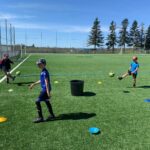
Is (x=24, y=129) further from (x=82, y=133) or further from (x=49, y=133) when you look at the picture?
(x=82, y=133)

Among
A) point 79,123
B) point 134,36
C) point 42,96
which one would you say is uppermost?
point 134,36

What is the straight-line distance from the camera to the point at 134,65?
12555mm

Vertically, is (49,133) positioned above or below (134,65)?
below

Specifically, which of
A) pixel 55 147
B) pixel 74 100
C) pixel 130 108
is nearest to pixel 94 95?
pixel 74 100

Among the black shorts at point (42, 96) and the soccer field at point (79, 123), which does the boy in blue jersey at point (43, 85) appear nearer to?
the black shorts at point (42, 96)

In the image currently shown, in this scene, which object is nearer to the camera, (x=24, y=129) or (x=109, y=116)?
(x=24, y=129)

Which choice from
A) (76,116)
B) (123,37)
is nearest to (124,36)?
(123,37)

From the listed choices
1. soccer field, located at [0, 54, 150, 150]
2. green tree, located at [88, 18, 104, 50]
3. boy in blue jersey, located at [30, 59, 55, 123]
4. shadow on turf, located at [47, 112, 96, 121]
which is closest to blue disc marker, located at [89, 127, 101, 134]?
soccer field, located at [0, 54, 150, 150]

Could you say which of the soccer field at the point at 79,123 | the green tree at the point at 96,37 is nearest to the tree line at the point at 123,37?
the green tree at the point at 96,37

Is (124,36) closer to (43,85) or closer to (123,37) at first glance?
(123,37)

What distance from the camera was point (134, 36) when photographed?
108938 millimetres

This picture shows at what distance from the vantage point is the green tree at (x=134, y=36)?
108938mm

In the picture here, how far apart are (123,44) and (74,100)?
99.4 m

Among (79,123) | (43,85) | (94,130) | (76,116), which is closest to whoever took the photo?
(94,130)
